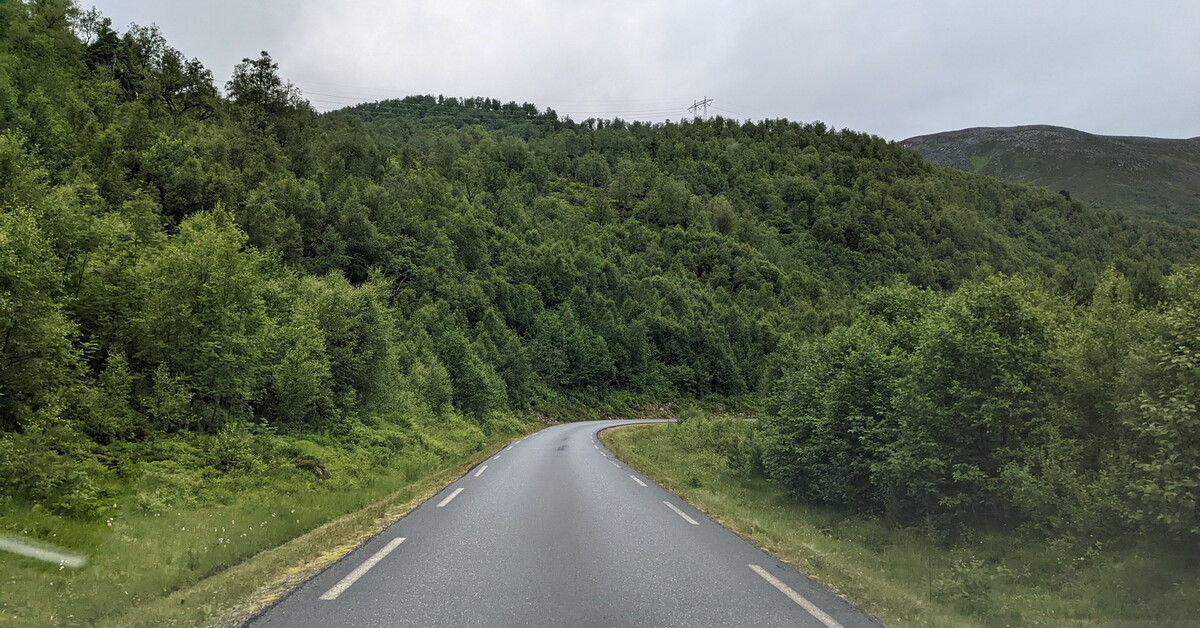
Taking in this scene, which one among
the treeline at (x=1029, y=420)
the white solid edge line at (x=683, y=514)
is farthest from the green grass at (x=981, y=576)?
the white solid edge line at (x=683, y=514)

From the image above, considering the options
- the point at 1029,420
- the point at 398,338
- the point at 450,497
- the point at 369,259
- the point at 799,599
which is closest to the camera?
the point at 799,599

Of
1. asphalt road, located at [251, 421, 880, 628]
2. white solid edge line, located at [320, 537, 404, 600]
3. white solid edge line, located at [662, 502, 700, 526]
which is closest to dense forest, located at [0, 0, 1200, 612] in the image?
white solid edge line, located at [662, 502, 700, 526]

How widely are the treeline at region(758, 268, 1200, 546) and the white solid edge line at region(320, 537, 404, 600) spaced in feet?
30.4

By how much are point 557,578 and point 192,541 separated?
547 cm

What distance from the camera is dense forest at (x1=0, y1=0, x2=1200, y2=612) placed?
395 inches

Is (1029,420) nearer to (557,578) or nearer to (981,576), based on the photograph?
(981,576)

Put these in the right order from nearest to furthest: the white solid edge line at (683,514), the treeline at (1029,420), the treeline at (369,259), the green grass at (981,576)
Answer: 1. the green grass at (981,576)
2. the treeline at (1029,420)
3. the white solid edge line at (683,514)
4. the treeline at (369,259)

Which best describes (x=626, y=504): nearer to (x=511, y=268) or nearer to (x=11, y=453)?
(x=11, y=453)

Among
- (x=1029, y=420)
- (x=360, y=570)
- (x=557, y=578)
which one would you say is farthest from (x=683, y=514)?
(x=360, y=570)

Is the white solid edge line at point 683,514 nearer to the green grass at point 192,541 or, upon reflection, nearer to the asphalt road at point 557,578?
the asphalt road at point 557,578

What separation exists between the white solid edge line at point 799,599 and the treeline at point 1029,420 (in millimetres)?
4658

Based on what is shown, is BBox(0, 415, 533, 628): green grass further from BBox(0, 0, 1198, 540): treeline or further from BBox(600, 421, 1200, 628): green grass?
BBox(600, 421, 1200, 628): green grass

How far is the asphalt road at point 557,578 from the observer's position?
Answer: 5.43 meters

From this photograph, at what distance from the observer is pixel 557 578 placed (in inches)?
266
